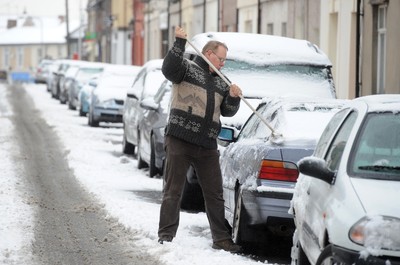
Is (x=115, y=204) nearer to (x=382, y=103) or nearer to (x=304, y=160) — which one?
(x=382, y=103)

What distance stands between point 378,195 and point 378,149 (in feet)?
2.28

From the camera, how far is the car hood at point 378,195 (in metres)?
7.43

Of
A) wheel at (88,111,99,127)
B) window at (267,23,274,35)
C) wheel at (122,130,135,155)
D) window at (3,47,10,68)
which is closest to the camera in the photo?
wheel at (122,130,135,155)

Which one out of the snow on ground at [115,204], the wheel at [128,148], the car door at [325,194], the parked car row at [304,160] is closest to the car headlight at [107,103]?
the snow on ground at [115,204]

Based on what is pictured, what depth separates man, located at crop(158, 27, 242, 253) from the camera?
442 inches

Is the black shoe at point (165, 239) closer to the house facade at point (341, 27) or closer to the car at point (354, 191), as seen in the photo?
the car at point (354, 191)

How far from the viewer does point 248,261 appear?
10.5 meters

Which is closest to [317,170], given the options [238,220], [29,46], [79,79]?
[238,220]

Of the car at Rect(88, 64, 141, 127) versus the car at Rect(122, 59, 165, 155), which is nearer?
the car at Rect(122, 59, 165, 155)

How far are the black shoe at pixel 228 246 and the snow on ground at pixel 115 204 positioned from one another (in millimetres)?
136

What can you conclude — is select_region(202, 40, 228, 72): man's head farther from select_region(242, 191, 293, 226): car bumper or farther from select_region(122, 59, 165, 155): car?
select_region(122, 59, 165, 155): car

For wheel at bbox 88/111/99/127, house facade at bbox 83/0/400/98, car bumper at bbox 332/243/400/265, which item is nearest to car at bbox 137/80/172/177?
house facade at bbox 83/0/400/98

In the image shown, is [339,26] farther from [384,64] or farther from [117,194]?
[117,194]

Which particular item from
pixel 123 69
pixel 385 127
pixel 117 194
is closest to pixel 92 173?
pixel 117 194
